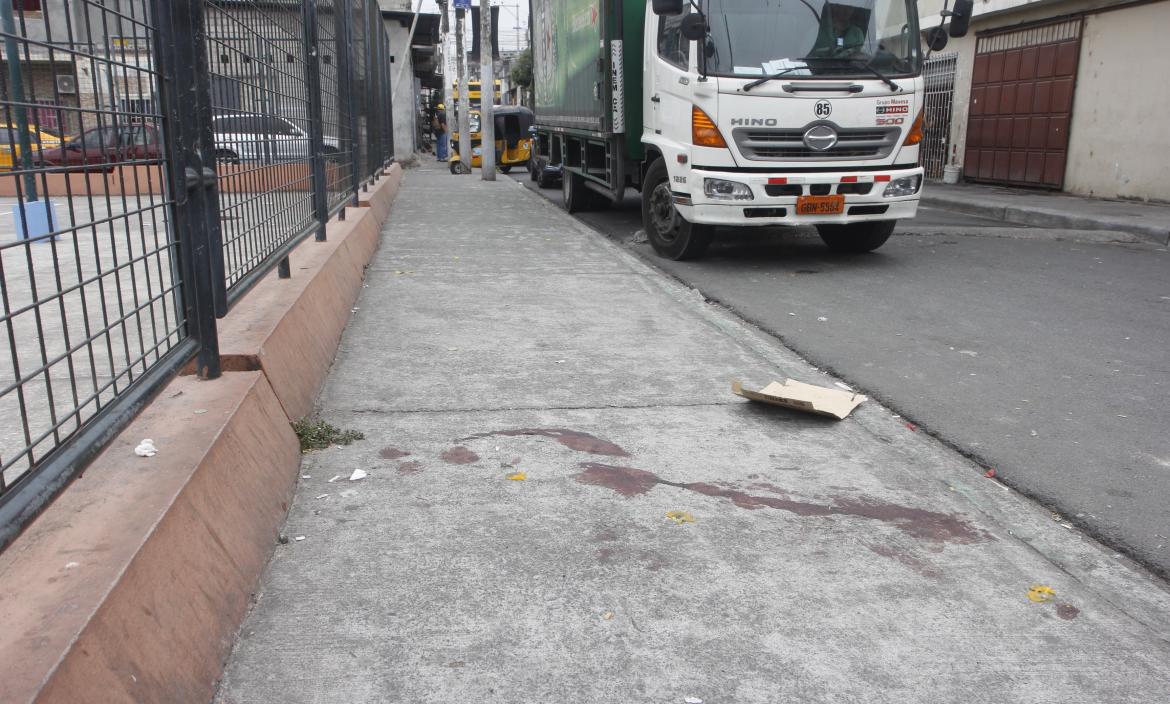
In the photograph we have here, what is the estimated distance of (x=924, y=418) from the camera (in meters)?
Result: 4.08

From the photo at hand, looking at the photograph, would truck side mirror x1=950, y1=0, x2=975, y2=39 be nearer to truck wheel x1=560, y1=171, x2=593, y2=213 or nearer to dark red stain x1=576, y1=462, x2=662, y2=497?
truck wheel x1=560, y1=171, x2=593, y2=213

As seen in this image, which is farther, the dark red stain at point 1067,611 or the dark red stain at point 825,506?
the dark red stain at point 825,506

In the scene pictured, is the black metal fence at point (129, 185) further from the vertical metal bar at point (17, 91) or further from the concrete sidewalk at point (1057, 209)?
the concrete sidewalk at point (1057, 209)

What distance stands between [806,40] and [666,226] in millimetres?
2021

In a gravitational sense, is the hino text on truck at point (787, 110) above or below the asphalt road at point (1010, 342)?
above

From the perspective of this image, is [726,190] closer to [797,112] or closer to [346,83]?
[797,112]

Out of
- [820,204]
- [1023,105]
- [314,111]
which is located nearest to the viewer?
[314,111]

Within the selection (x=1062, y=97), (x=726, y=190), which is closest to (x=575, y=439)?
(x=726, y=190)

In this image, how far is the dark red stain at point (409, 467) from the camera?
3.34 metres

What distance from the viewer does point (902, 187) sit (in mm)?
7934

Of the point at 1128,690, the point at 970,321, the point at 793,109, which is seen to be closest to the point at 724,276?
the point at 793,109

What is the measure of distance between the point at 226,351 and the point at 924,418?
2909 millimetres

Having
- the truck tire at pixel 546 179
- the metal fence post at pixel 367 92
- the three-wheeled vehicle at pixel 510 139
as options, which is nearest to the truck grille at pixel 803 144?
the metal fence post at pixel 367 92

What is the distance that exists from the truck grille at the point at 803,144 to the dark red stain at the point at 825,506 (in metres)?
4.79
